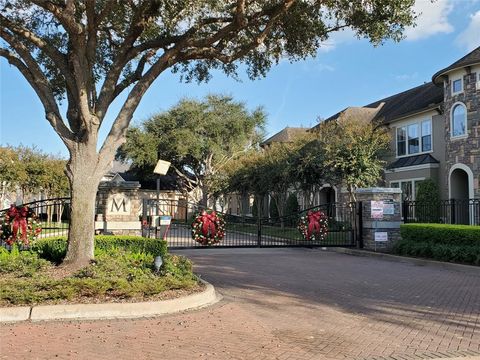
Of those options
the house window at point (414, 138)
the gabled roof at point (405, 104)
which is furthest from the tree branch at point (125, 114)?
the house window at point (414, 138)

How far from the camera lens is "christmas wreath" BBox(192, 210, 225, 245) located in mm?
13719

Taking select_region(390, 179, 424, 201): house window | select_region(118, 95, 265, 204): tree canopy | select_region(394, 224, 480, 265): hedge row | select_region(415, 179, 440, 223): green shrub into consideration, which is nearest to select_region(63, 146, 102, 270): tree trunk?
select_region(394, 224, 480, 265): hedge row

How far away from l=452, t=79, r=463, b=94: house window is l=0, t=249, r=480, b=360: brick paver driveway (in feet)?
50.3

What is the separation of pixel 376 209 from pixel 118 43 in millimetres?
9758

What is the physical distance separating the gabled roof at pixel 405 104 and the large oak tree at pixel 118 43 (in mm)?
16400

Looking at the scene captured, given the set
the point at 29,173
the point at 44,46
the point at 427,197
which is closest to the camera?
the point at 44,46

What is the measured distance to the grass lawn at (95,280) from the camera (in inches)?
287

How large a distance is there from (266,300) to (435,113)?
843 inches

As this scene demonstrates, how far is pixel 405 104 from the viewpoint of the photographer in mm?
30953

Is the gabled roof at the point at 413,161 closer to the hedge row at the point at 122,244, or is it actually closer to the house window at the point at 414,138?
the house window at the point at 414,138

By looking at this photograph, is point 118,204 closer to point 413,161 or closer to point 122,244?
point 122,244

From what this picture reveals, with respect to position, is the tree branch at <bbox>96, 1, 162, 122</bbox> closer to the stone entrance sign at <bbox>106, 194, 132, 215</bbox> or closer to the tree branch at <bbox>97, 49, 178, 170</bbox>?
the tree branch at <bbox>97, 49, 178, 170</bbox>

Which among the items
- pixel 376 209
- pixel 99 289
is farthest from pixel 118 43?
pixel 376 209

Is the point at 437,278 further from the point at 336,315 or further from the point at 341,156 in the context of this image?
the point at 341,156
